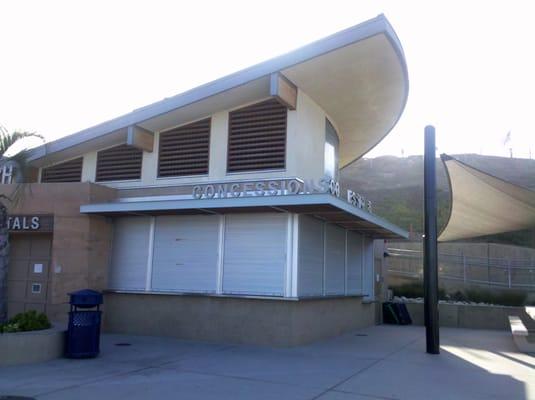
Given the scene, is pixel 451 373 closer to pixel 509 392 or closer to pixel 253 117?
pixel 509 392

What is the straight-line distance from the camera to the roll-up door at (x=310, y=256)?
42.4ft

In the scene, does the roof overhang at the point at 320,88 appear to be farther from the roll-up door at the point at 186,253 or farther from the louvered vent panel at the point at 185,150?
the roll-up door at the point at 186,253

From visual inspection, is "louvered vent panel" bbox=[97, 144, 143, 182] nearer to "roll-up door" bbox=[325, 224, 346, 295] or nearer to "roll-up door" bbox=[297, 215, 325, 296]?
"roll-up door" bbox=[297, 215, 325, 296]

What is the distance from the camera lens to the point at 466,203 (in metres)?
20.3

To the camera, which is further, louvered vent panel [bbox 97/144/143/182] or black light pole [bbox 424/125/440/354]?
louvered vent panel [bbox 97/144/143/182]

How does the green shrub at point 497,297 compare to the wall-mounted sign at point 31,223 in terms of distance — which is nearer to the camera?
the wall-mounted sign at point 31,223

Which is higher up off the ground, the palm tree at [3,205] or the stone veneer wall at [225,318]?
the palm tree at [3,205]

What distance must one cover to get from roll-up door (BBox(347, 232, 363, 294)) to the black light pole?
15.3 feet

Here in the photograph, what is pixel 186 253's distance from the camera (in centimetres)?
1413

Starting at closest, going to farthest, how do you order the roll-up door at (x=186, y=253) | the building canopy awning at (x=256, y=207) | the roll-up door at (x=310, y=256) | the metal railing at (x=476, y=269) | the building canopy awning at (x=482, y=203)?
the building canopy awning at (x=256, y=207) < the roll-up door at (x=310, y=256) < the roll-up door at (x=186, y=253) < the building canopy awning at (x=482, y=203) < the metal railing at (x=476, y=269)

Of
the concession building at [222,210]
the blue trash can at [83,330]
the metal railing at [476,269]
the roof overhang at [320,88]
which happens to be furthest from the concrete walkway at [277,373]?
the metal railing at [476,269]

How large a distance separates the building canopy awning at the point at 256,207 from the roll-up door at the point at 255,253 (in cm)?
35

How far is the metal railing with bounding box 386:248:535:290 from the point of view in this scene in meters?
24.3

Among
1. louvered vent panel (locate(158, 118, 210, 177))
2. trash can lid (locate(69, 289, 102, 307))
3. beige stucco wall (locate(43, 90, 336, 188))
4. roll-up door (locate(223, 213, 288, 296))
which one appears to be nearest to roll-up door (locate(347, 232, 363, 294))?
beige stucco wall (locate(43, 90, 336, 188))
